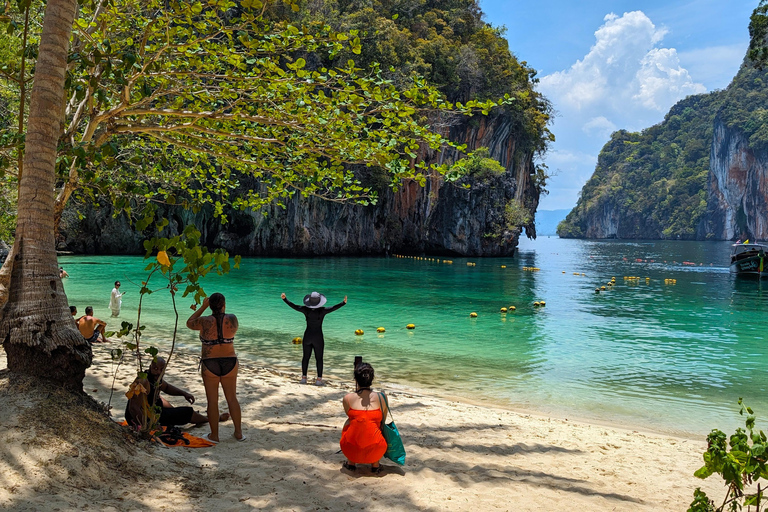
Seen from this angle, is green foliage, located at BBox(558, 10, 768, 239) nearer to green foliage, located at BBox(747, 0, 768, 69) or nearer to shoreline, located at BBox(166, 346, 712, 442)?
green foliage, located at BBox(747, 0, 768, 69)

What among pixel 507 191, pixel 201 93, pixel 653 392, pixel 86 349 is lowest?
pixel 653 392

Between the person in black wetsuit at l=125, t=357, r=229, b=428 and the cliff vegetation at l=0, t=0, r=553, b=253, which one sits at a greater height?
the cliff vegetation at l=0, t=0, r=553, b=253

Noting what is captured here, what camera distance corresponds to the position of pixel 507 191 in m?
55.3

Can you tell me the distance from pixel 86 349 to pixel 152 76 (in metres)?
4.27

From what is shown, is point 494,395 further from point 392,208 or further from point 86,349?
point 392,208

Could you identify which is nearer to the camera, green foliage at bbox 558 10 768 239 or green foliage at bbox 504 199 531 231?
green foliage at bbox 504 199 531 231

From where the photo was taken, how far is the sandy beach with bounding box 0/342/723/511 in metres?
3.64

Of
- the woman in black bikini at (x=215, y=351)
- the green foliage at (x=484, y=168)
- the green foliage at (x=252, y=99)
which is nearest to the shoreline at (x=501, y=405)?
the green foliage at (x=252, y=99)

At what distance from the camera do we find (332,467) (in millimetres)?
4738

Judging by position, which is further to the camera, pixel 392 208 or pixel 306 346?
pixel 392 208

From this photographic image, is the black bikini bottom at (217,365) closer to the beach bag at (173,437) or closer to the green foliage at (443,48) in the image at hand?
the beach bag at (173,437)

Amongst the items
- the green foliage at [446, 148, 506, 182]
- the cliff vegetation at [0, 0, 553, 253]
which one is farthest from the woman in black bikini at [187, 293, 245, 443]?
the green foliage at [446, 148, 506, 182]

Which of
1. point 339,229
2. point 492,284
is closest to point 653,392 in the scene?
point 492,284

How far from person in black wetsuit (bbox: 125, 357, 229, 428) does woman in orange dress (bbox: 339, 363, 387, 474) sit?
1744mm
